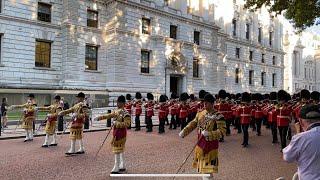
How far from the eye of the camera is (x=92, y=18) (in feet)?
112

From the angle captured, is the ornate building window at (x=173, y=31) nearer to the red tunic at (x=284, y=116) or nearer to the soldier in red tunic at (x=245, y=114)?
the soldier in red tunic at (x=245, y=114)

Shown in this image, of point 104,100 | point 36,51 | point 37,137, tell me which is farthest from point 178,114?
point 36,51

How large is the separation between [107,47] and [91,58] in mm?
1750

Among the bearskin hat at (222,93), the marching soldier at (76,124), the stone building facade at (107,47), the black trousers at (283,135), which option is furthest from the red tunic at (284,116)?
the stone building facade at (107,47)

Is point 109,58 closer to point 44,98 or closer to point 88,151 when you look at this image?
point 44,98

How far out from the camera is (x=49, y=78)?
3123 centimetres

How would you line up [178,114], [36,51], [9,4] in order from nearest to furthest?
[178,114] < [9,4] < [36,51]

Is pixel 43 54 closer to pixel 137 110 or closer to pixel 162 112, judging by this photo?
pixel 137 110

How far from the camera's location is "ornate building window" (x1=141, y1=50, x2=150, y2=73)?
36938 millimetres

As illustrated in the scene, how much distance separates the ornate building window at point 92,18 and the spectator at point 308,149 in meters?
31.0

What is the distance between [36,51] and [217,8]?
2672 centimetres

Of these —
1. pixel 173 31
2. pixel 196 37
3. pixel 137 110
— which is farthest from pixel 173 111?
pixel 196 37

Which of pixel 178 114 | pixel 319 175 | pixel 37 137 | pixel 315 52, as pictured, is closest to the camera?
pixel 319 175

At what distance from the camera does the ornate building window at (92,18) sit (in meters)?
33.7
